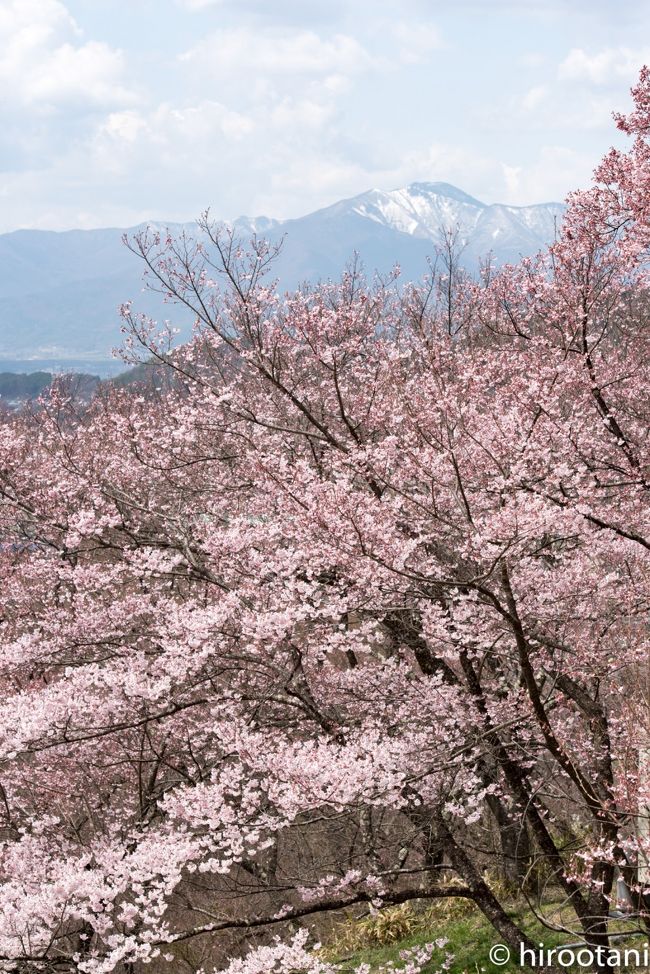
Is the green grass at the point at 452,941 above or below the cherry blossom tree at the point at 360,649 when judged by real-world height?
below

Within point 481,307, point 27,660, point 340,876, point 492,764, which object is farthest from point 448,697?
point 481,307

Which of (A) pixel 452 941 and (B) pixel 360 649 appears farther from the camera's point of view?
(A) pixel 452 941

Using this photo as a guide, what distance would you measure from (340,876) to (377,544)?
394 centimetres

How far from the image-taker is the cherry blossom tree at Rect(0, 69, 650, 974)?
278 inches

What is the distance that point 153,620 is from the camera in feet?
34.7

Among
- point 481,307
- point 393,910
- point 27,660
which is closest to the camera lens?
point 27,660

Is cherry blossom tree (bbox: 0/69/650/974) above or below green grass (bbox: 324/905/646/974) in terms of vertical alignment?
above

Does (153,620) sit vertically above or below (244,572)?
below

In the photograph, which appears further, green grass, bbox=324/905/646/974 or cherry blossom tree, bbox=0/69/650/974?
green grass, bbox=324/905/646/974

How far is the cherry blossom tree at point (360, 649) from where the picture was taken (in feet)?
23.2

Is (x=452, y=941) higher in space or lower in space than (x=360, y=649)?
lower

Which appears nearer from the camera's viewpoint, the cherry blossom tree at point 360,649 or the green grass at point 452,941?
the cherry blossom tree at point 360,649

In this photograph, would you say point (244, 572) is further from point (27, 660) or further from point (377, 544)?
point (27, 660)

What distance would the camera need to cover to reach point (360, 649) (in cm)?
798
